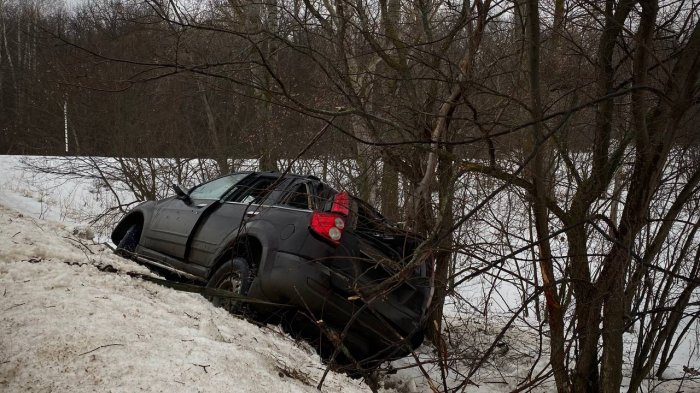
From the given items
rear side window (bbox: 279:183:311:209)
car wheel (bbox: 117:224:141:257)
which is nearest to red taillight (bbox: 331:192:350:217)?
rear side window (bbox: 279:183:311:209)

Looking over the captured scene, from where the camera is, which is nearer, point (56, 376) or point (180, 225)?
point (56, 376)

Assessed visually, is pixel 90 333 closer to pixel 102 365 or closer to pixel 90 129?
pixel 102 365

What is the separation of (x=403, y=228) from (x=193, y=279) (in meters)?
2.39

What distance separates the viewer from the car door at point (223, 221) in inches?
222

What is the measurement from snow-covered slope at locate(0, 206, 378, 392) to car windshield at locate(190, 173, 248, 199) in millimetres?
1999

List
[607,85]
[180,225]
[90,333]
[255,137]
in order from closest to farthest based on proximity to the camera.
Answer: [90,333]
[607,85]
[180,225]
[255,137]

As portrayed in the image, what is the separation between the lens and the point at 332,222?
478 cm

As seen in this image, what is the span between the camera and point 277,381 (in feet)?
9.86

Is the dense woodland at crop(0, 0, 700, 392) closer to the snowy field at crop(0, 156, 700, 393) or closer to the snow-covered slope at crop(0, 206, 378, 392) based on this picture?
the snowy field at crop(0, 156, 700, 393)

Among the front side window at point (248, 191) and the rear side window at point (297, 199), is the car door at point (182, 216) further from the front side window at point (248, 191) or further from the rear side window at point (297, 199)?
the rear side window at point (297, 199)

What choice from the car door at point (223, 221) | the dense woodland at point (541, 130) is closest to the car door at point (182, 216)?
the car door at point (223, 221)

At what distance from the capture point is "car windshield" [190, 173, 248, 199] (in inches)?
251

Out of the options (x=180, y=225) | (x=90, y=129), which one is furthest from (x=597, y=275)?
(x=90, y=129)

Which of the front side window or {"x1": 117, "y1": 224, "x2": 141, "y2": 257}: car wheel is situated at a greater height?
the front side window
